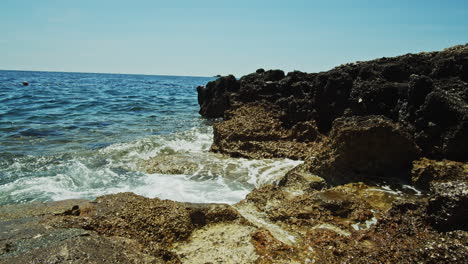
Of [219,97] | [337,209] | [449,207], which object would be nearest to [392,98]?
[337,209]

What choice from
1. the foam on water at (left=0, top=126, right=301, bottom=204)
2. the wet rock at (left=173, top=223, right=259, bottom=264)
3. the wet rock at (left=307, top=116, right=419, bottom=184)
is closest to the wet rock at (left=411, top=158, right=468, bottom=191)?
the wet rock at (left=307, top=116, right=419, bottom=184)

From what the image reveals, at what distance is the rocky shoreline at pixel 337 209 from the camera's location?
2.62 meters

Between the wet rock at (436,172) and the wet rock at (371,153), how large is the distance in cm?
27

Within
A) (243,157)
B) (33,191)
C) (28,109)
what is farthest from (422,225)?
(28,109)

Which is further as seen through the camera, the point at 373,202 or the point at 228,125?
the point at 228,125

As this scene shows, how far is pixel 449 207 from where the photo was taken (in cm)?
280

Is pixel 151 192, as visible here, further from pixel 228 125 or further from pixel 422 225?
pixel 422 225

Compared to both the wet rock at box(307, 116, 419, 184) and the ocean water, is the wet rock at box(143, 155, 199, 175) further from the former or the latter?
the wet rock at box(307, 116, 419, 184)

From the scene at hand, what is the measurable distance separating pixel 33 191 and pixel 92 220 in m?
3.87

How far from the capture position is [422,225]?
3.07 meters

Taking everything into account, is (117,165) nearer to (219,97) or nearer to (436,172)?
(436,172)

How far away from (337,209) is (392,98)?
410 centimetres

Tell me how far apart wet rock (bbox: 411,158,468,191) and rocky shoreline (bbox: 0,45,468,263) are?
0.02 m

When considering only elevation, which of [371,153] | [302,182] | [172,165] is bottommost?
[172,165]
